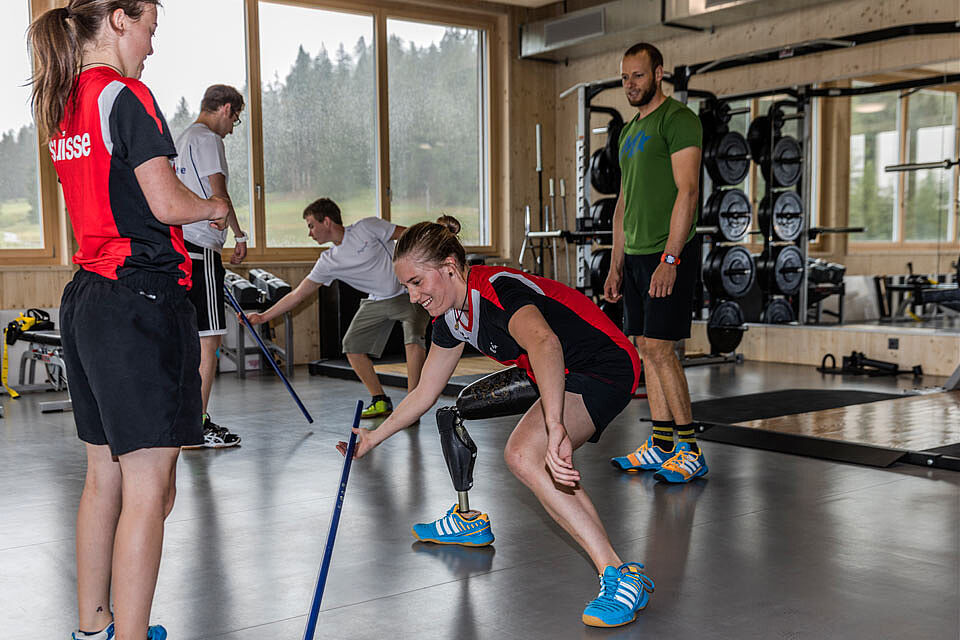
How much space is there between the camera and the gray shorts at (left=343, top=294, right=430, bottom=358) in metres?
4.95

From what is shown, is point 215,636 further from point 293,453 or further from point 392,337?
point 392,337

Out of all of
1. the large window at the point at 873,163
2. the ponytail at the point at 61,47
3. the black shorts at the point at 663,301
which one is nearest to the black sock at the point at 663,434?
the black shorts at the point at 663,301

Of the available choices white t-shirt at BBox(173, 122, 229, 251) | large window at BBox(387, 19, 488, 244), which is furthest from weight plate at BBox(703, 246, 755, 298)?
white t-shirt at BBox(173, 122, 229, 251)

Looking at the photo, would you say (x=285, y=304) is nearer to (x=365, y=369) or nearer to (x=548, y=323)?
(x=365, y=369)

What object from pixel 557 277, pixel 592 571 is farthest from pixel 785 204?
pixel 592 571

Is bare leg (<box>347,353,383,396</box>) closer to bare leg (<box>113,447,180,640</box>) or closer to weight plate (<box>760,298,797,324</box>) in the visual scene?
bare leg (<box>113,447,180,640</box>)

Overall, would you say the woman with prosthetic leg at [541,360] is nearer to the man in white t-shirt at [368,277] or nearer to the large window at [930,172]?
the man in white t-shirt at [368,277]

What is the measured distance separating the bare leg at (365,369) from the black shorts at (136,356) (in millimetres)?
3144

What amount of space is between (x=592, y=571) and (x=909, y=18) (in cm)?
586

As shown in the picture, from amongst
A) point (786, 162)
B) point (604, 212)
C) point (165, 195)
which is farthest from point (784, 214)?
point (165, 195)

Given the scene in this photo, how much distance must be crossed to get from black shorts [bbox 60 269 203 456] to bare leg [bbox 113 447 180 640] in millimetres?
52

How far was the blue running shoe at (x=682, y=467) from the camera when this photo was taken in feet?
11.6

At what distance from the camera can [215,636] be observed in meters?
2.14

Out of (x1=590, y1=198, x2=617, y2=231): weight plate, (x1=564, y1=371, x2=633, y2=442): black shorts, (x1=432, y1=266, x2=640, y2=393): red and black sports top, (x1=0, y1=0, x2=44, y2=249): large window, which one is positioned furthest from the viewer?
(x1=590, y1=198, x2=617, y2=231): weight plate
